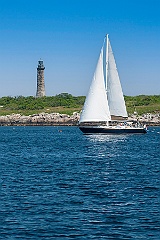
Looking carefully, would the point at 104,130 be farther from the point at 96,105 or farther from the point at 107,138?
the point at 96,105

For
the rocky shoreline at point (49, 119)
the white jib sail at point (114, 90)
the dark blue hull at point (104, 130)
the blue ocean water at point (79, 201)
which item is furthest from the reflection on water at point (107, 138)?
the rocky shoreline at point (49, 119)

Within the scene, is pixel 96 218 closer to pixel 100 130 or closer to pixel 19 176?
pixel 19 176

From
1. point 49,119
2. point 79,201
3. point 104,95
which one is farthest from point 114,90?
point 49,119

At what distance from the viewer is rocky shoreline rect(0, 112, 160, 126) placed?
565ft

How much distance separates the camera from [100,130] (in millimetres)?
93500

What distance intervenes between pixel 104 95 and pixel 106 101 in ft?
3.62

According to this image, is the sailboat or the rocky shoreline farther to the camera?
the rocky shoreline

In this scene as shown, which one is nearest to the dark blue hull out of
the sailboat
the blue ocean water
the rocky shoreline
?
the sailboat

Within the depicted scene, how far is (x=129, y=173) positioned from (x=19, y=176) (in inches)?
332

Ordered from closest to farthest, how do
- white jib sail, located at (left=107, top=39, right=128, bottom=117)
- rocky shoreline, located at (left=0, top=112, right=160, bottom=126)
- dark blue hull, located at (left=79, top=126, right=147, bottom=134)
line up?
1. dark blue hull, located at (left=79, top=126, right=147, bottom=134)
2. white jib sail, located at (left=107, top=39, right=128, bottom=117)
3. rocky shoreline, located at (left=0, top=112, right=160, bottom=126)

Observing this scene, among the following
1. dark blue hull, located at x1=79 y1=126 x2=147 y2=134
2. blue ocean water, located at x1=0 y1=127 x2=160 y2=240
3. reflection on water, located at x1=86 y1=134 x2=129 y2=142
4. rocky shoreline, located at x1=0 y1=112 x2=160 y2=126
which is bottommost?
blue ocean water, located at x1=0 y1=127 x2=160 y2=240

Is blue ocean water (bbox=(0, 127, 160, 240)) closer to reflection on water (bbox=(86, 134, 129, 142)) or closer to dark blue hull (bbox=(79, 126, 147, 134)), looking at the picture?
reflection on water (bbox=(86, 134, 129, 142))

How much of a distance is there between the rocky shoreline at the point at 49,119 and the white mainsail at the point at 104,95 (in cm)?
7335

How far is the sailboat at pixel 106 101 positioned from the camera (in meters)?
92.0
